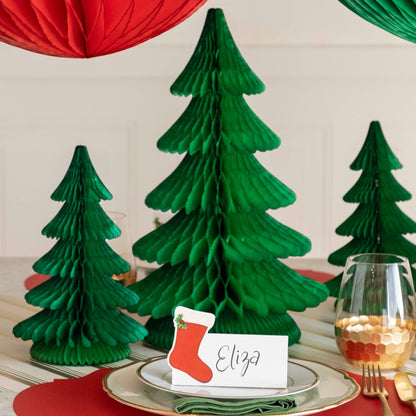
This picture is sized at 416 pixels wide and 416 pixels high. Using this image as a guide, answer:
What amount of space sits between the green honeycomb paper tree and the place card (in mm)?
495

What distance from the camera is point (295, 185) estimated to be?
9.65 feet

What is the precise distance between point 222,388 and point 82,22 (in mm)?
424

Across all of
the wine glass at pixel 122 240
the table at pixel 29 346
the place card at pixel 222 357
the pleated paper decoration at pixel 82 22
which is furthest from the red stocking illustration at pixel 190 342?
the wine glass at pixel 122 240

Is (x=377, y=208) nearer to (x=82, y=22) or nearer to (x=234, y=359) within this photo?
(x=234, y=359)

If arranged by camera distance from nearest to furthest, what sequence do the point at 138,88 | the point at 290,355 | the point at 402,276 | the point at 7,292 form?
the point at 402,276
the point at 290,355
the point at 7,292
the point at 138,88

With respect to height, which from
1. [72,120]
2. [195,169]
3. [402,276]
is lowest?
[402,276]

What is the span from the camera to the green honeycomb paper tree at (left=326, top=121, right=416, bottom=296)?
1.33 metres

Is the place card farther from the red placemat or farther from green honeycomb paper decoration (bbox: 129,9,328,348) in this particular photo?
green honeycomb paper decoration (bbox: 129,9,328,348)

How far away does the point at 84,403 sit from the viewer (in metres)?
0.88

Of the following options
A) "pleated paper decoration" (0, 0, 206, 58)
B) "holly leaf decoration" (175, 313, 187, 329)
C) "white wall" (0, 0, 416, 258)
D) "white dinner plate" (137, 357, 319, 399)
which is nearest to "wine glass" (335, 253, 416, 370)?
"white dinner plate" (137, 357, 319, 399)

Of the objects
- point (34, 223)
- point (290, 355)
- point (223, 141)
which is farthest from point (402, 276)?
point (34, 223)

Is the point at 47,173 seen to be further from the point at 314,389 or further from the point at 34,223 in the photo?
the point at 314,389

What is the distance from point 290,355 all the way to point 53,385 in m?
0.34

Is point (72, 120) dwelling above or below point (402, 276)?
above
